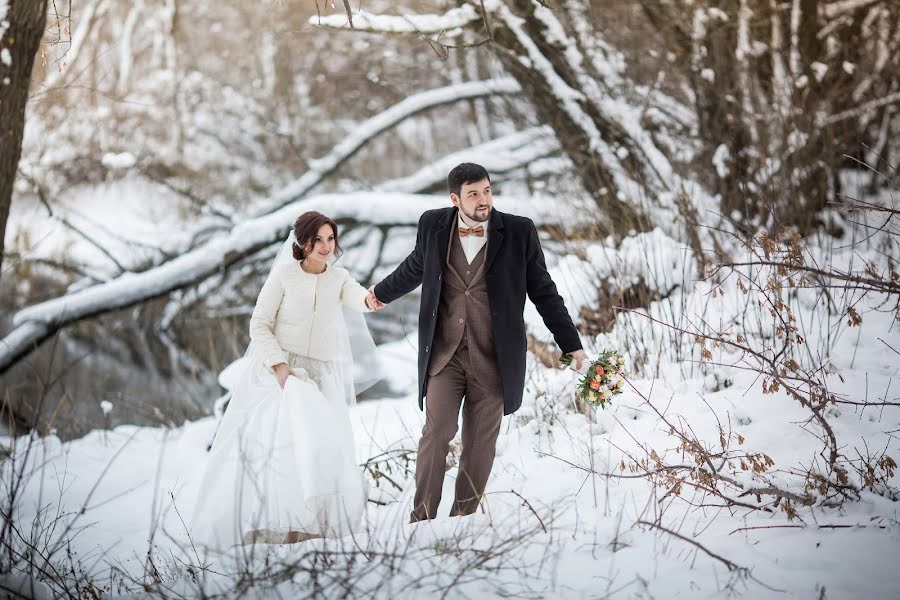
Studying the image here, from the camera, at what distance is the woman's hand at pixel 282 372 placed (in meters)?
3.17

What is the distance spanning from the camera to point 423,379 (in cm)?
316

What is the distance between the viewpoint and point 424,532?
2.77m

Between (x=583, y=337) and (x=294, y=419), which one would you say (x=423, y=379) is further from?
(x=583, y=337)

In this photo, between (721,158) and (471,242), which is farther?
(721,158)

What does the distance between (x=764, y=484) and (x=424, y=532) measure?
4.65 ft

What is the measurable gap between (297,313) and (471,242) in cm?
93

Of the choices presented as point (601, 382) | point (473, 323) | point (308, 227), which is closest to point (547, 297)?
point (473, 323)

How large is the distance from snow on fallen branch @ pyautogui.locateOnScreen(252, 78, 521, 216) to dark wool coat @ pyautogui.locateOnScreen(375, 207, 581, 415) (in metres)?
4.40

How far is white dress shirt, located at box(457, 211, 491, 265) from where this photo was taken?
3.10 m

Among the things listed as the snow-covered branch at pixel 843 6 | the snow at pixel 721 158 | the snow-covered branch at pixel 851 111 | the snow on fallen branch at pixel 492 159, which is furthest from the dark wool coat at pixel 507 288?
the snow-covered branch at pixel 843 6

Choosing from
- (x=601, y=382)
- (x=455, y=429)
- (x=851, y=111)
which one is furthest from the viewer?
(x=851, y=111)

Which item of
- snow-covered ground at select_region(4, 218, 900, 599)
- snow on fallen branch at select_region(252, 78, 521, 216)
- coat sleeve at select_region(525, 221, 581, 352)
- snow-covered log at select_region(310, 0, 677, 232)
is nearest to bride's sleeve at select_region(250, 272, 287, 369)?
snow-covered ground at select_region(4, 218, 900, 599)

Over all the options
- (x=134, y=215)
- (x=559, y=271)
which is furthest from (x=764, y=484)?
(x=134, y=215)

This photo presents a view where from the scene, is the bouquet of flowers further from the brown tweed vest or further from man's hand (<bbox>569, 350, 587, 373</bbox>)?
the brown tweed vest
